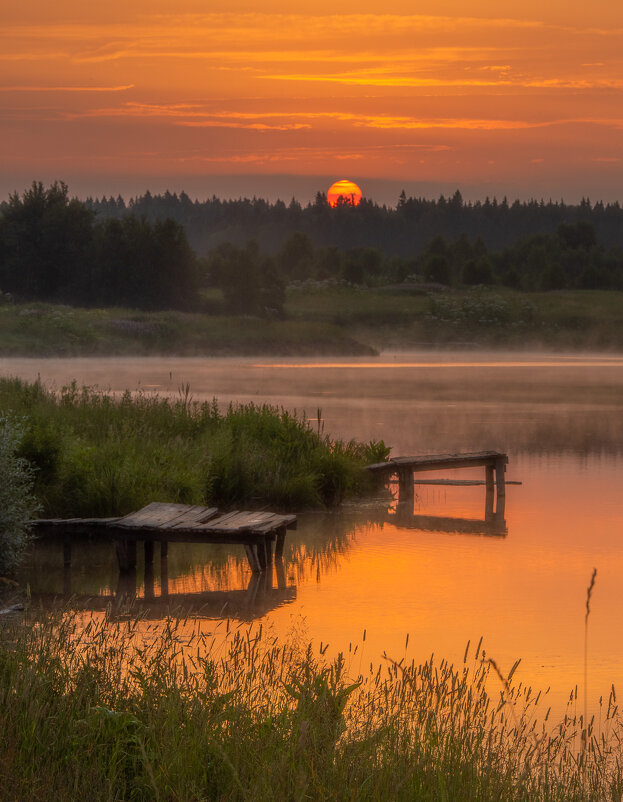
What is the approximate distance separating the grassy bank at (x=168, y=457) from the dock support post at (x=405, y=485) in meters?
0.66

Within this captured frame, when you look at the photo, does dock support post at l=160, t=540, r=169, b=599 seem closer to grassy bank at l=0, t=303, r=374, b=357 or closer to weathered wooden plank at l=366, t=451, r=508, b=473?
weathered wooden plank at l=366, t=451, r=508, b=473

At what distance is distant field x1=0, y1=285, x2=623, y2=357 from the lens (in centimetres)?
8344

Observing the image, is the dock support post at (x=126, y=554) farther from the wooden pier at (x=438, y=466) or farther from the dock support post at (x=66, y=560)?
the wooden pier at (x=438, y=466)

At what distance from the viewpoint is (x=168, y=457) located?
61.5ft

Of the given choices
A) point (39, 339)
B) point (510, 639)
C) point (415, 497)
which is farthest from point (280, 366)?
point (510, 639)

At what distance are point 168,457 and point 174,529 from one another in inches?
194

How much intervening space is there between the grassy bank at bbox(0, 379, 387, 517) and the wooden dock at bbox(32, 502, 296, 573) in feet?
4.07

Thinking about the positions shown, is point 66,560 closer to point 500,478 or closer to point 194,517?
point 194,517

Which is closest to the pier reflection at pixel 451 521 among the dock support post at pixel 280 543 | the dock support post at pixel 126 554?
the dock support post at pixel 280 543

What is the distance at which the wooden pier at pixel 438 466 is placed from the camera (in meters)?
21.6

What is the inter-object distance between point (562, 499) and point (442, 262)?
434 feet

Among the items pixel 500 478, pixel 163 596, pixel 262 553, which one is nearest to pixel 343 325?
pixel 500 478

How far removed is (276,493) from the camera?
64.3 feet

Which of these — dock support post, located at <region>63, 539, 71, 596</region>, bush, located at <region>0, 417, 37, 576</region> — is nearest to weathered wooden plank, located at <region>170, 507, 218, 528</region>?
dock support post, located at <region>63, 539, 71, 596</region>
